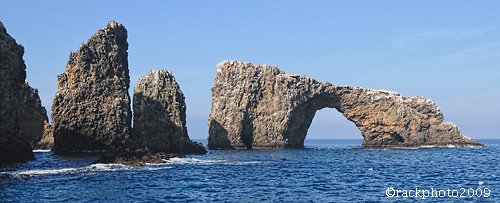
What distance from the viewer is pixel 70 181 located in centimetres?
3247

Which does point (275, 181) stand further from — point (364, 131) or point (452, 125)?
point (452, 125)

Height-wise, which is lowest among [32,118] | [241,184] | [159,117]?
[241,184]

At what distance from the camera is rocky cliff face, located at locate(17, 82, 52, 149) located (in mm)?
79750

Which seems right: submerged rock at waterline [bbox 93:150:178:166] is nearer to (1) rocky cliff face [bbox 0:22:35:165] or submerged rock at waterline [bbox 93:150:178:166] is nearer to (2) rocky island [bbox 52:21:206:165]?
(1) rocky cliff face [bbox 0:22:35:165]

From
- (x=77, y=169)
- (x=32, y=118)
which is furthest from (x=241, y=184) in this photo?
(x=32, y=118)

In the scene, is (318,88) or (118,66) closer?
(118,66)

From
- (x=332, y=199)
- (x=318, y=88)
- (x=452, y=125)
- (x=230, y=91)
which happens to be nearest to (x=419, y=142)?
(x=452, y=125)

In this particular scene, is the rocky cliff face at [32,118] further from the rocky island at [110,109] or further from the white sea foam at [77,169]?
the white sea foam at [77,169]

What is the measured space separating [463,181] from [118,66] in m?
50.0

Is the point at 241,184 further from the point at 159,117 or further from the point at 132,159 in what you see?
the point at 159,117

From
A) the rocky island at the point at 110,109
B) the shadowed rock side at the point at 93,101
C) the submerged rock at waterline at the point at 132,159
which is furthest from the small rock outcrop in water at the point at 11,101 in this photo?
the rocky island at the point at 110,109

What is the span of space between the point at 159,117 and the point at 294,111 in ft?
117

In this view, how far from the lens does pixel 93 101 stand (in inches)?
2569

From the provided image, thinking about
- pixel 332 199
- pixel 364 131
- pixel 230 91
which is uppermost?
pixel 230 91
